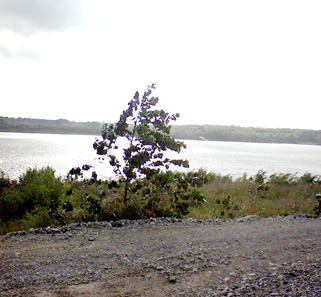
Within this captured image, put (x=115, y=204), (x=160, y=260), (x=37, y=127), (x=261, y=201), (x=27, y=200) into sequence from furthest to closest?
(x=37, y=127) → (x=261, y=201) → (x=27, y=200) → (x=115, y=204) → (x=160, y=260)

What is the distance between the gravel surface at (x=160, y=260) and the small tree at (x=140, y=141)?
163 cm

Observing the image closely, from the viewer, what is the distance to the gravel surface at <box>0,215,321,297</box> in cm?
359

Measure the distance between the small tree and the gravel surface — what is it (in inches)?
64.2

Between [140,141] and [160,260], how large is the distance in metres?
3.89

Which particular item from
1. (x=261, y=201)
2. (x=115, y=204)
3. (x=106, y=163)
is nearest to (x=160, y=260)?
(x=115, y=204)

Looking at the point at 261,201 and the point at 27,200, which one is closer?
the point at 27,200

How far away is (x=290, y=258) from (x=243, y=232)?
147 cm

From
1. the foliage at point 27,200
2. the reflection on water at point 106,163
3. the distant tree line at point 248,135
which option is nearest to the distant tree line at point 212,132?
the distant tree line at point 248,135

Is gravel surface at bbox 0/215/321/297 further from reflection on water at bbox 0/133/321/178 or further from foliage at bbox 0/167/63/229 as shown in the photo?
foliage at bbox 0/167/63/229

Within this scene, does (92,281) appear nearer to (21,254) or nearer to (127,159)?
(21,254)

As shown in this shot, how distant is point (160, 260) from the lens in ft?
14.6

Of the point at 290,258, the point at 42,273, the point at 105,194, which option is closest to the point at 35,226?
the point at 105,194

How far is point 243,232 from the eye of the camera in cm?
611

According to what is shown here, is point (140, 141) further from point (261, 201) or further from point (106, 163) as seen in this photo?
point (106, 163)
